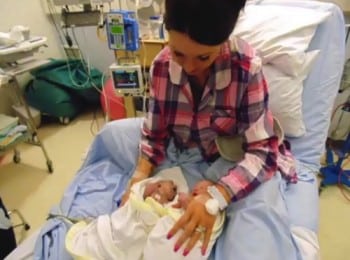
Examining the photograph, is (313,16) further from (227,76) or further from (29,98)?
(29,98)

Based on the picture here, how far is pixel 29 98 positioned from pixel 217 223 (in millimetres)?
2206

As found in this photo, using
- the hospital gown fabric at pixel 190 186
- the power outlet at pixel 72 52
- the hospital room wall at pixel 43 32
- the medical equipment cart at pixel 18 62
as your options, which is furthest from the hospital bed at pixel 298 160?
the power outlet at pixel 72 52

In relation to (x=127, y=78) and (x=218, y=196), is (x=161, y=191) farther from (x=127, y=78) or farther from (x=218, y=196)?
(x=127, y=78)

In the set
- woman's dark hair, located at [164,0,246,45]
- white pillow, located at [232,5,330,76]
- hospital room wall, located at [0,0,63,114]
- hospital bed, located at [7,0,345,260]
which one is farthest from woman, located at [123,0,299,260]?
hospital room wall, located at [0,0,63,114]

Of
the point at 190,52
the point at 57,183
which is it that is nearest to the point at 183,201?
the point at 190,52

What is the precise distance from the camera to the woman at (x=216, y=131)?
0.71 m

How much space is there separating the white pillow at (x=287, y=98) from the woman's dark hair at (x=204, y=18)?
21.3 inches

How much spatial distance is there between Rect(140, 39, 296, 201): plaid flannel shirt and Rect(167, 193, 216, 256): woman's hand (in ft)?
0.32

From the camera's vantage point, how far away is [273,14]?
1.32 m

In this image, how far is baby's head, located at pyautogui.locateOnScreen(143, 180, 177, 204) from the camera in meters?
0.88

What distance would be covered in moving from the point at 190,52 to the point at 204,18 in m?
0.10

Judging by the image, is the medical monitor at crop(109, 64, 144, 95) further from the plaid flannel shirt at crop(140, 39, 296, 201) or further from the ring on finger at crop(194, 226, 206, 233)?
the ring on finger at crop(194, 226, 206, 233)

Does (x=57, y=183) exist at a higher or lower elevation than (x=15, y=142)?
lower

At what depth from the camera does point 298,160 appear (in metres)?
1.20
